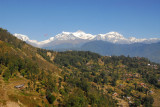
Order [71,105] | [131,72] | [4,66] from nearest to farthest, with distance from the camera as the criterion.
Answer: [71,105] → [4,66] → [131,72]

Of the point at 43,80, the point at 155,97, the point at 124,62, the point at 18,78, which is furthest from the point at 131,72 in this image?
the point at 18,78

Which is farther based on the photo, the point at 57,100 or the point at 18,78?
the point at 18,78

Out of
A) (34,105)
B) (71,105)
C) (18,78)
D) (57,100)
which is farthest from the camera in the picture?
(18,78)

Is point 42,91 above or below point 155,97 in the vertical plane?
above

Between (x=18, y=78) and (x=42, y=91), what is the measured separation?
11.7 metres

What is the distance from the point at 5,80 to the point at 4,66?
507 inches

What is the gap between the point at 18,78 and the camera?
5788cm

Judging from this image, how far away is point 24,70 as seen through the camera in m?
65.1

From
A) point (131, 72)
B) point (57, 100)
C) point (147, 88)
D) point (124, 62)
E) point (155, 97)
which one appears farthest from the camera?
point (124, 62)

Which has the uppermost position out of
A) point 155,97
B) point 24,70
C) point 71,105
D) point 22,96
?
point 24,70

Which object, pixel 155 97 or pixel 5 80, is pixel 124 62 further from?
pixel 5 80

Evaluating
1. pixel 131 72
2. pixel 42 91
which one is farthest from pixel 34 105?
pixel 131 72

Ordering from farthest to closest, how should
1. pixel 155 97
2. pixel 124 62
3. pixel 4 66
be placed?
pixel 124 62, pixel 155 97, pixel 4 66

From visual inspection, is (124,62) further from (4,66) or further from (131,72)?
(4,66)
